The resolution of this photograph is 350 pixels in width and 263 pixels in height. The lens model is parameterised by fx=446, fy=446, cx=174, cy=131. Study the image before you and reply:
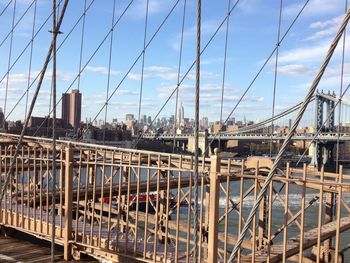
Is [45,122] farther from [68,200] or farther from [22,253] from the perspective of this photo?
[68,200]

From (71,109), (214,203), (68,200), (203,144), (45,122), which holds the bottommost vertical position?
(68,200)

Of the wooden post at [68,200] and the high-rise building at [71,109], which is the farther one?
the high-rise building at [71,109]

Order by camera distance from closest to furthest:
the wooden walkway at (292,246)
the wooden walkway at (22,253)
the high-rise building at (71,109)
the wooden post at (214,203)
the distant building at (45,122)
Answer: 1. the wooden post at (214,203)
2. the wooden walkway at (22,253)
3. the wooden walkway at (292,246)
4. the distant building at (45,122)
5. the high-rise building at (71,109)

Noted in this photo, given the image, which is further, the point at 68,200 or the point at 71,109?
the point at 71,109

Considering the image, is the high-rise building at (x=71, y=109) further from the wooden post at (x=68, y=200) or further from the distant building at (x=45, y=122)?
the wooden post at (x=68, y=200)

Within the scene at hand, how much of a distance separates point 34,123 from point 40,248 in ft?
69.2

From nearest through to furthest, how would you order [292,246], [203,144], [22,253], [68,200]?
1. [68,200]
2. [22,253]
3. [292,246]
4. [203,144]

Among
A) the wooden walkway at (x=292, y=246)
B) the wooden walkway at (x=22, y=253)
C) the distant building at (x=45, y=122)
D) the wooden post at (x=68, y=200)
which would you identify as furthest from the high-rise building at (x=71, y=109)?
the wooden walkway at (x=292, y=246)

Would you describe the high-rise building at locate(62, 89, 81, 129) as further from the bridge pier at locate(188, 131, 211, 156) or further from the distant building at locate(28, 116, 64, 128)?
the bridge pier at locate(188, 131, 211, 156)

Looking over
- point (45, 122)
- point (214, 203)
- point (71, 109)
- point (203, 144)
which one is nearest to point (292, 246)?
point (214, 203)

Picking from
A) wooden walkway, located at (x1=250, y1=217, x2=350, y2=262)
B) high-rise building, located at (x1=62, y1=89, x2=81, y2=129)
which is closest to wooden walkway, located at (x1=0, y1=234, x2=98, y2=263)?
wooden walkway, located at (x1=250, y1=217, x2=350, y2=262)

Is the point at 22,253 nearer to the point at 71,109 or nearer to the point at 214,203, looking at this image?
the point at 214,203

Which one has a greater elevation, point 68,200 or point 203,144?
point 203,144

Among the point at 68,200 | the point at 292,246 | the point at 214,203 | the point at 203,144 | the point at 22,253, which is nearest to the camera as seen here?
the point at 214,203
